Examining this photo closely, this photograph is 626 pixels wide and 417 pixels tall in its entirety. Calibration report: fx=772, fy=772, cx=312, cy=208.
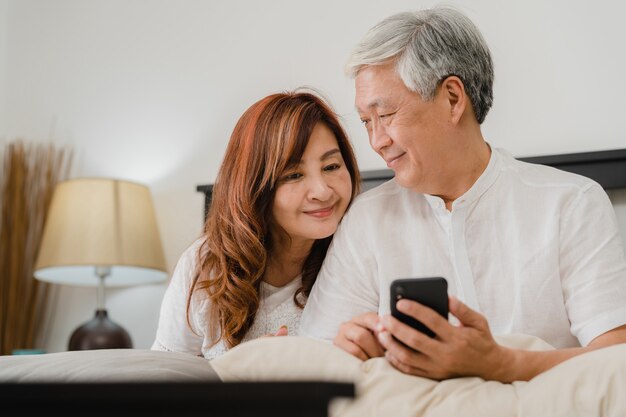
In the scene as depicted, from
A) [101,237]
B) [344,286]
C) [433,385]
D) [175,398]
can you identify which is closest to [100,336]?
[101,237]

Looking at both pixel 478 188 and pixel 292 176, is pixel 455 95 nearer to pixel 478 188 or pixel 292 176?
pixel 478 188

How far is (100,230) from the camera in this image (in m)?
2.75

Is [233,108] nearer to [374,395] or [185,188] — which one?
[185,188]

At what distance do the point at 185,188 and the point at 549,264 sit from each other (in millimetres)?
1726

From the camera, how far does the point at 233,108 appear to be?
9.48 feet

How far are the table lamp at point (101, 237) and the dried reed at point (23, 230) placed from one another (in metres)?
0.28

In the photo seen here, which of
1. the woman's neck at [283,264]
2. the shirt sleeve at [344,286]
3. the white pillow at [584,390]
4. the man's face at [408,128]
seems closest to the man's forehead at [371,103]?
the man's face at [408,128]

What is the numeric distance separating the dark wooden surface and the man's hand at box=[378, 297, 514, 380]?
2.16ft

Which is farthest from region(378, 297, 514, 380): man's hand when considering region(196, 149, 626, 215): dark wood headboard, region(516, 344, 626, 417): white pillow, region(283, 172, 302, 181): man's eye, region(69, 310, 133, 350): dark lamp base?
region(69, 310, 133, 350): dark lamp base

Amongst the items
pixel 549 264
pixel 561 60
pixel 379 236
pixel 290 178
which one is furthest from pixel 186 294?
pixel 561 60

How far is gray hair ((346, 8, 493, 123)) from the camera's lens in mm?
1655

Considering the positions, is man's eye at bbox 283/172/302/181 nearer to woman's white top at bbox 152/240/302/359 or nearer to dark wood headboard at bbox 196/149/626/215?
woman's white top at bbox 152/240/302/359

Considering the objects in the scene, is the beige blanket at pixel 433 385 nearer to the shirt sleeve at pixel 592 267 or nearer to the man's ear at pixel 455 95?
the shirt sleeve at pixel 592 267

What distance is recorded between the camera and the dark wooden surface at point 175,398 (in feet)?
1.36
